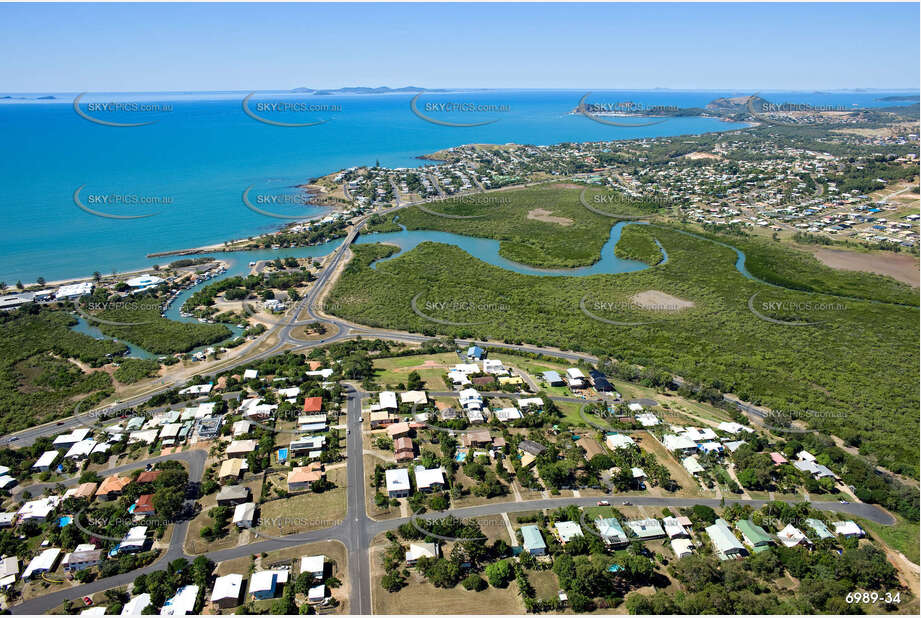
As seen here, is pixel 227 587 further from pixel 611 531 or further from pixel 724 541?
pixel 724 541

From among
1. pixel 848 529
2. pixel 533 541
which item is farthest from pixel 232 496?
pixel 848 529

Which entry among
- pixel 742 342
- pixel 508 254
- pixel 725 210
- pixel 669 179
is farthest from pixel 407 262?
pixel 669 179

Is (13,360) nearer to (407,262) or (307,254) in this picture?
(307,254)

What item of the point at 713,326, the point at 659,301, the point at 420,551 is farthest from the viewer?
the point at 659,301

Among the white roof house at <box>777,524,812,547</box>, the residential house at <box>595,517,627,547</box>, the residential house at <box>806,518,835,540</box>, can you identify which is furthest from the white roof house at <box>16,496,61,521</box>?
the residential house at <box>806,518,835,540</box>

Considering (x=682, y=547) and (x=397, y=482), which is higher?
(x=397, y=482)
